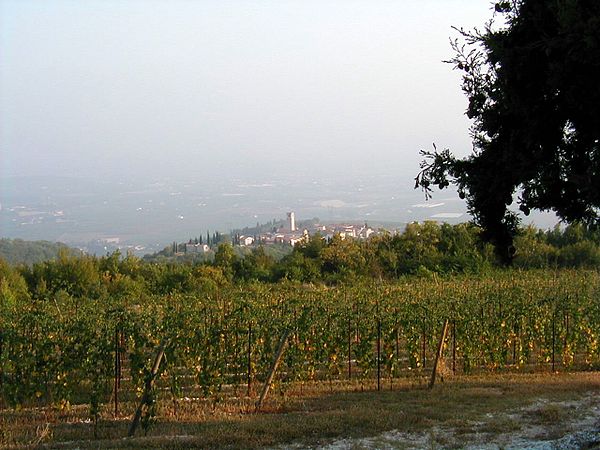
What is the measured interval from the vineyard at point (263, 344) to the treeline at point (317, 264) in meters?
Result: 6.91

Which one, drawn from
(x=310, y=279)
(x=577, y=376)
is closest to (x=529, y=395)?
(x=577, y=376)

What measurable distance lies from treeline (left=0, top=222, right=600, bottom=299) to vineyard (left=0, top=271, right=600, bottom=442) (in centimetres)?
691

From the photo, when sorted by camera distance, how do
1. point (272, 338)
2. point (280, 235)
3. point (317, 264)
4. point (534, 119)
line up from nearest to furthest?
point (534, 119), point (272, 338), point (317, 264), point (280, 235)

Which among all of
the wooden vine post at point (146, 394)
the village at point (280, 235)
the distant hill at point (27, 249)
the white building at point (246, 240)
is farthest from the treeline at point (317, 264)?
the wooden vine post at point (146, 394)

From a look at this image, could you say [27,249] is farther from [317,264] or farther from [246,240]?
[317,264]

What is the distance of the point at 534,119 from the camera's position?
6.58 m

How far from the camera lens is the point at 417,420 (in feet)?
28.8

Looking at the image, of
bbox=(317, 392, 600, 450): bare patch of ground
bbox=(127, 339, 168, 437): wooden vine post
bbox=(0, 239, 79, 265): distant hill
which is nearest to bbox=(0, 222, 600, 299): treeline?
bbox=(0, 239, 79, 265): distant hill

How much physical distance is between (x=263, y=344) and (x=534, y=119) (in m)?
6.05

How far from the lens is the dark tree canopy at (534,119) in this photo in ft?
19.8

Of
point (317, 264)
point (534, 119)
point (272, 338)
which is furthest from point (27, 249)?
point (534, 119)

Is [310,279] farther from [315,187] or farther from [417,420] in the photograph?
[315,187]

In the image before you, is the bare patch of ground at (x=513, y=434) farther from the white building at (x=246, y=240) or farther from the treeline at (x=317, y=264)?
the white building at (x=246, y=240)

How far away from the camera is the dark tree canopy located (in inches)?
238
